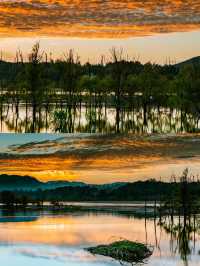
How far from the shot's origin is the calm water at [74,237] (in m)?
8.65

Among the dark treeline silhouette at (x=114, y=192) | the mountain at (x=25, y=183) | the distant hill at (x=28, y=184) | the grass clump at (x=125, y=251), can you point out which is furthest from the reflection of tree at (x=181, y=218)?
the mountain at (x=25, y=183)

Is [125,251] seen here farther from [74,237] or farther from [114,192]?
[114,192]

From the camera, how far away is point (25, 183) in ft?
33.3

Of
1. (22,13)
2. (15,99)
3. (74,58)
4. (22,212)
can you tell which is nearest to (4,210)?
(22,212)

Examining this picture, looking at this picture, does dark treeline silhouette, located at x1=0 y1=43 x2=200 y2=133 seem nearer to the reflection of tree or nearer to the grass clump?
the reflection of tree

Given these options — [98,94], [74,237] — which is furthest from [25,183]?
[98,94]

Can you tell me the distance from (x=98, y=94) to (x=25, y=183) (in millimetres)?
6102

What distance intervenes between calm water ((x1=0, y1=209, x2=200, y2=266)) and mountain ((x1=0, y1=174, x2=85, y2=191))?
1.45 ft

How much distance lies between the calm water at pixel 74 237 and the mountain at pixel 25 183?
44 centimetres

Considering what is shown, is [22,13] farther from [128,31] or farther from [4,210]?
[4,210]

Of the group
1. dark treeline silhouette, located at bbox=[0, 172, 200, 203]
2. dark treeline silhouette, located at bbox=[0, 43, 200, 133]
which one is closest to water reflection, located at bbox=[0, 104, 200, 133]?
dark treeline silhouette, located at bbox=[0, 43, 200, 133]

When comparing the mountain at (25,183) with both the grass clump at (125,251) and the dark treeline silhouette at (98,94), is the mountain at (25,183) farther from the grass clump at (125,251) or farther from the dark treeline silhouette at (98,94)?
the grass clump at (125,251)

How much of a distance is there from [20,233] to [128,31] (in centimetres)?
344

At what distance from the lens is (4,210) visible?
10.2 meters
